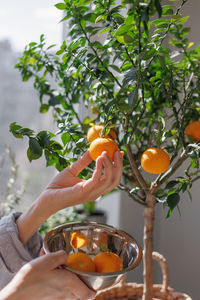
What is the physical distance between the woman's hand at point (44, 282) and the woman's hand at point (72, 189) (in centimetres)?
14

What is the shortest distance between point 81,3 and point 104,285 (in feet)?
1.73

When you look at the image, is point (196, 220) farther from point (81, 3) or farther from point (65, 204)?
point (81, 3)

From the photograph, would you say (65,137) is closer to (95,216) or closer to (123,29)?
(123,29)

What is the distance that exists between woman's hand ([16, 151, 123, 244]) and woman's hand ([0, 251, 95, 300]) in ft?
0.46

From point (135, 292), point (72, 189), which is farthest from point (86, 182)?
point (135, 292)

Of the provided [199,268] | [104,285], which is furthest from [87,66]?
[199,268]

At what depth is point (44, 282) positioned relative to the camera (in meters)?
0.52

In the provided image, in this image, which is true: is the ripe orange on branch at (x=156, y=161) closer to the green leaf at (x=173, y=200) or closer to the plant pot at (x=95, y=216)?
the green leaf at (x=173, y=200)

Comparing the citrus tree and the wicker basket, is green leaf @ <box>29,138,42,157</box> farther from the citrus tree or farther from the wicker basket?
the wicker basket

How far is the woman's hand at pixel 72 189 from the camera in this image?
1.98ft

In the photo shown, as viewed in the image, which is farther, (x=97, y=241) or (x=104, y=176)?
(x=97, y=241)

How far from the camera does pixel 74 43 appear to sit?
0.64 m

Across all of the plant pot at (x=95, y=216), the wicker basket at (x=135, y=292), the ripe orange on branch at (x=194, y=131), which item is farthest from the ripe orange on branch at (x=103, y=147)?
the plant pot at (x=95, y=216)

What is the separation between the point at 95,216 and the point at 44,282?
3.27 feet
